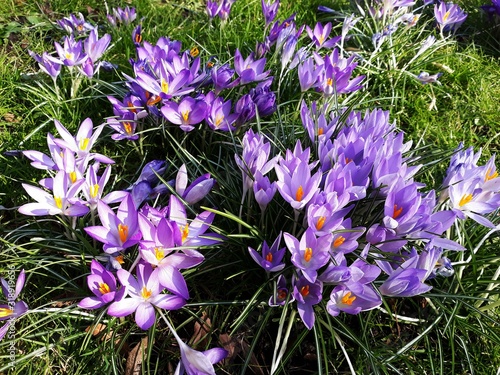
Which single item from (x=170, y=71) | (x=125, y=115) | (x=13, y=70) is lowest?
(x=13, y=70)

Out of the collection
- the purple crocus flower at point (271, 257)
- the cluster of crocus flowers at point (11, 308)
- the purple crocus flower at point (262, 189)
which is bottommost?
the cluster of crocus flowers at point (11, 308)

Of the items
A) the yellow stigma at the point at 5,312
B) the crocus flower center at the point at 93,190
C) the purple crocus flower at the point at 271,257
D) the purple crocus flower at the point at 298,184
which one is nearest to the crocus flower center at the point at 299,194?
the purple crocus flower at the point at 298,184

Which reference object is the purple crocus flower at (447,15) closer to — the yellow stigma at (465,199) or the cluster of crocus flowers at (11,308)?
the yellow stigma at (465,199)

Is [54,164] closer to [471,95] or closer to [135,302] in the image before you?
[135,302]

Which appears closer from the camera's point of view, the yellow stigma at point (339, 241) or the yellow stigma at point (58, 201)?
the yellow stigma at point (339, 241)

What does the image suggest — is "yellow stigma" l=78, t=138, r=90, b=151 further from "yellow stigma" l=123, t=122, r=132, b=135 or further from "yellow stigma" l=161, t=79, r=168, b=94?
"yellow stigma" l=161, t=79, r=168, b=94

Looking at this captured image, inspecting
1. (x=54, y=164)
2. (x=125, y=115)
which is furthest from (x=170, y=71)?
(x=54, y=164)

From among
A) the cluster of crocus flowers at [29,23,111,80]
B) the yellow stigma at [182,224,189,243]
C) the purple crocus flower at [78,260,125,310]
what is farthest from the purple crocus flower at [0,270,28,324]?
the cluster of crocus flowers at [29,23,111,80]
